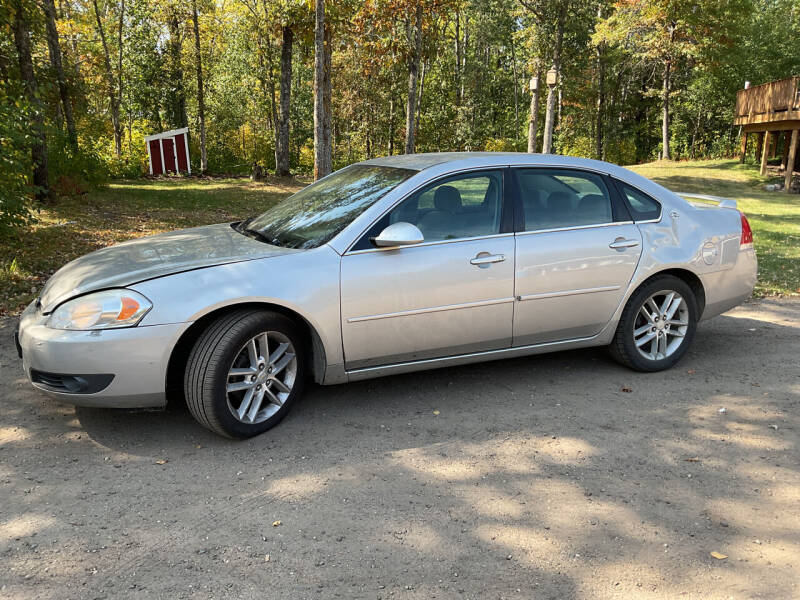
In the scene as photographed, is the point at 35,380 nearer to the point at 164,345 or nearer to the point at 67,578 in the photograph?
the point at 164,345

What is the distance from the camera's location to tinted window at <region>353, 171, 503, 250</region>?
4.42 metres

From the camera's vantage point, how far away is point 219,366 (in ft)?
12.6

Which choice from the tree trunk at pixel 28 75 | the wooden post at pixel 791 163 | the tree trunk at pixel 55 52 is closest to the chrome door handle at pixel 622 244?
the tree trunk at pixel 28 75

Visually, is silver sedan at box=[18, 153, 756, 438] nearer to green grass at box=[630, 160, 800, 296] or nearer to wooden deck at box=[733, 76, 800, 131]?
green grass at box=[630, 160, 800, 296]

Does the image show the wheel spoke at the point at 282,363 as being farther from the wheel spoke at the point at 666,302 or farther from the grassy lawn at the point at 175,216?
the grassy lawn at the point at 175,216

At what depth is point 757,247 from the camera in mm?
11406

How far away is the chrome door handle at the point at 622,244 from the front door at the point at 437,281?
33.0 inches

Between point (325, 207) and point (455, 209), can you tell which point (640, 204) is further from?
point (325, 207)

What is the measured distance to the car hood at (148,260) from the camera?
3.98 metres

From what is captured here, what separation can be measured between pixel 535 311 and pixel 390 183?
133 centimetres

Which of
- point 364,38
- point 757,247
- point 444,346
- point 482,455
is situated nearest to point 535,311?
point 444,346

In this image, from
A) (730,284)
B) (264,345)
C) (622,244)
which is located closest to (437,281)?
(264,345)

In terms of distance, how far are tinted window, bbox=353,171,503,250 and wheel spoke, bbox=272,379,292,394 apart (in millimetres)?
1053

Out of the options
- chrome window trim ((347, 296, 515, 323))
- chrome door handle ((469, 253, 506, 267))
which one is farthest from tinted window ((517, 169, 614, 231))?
chrome window trim ((347, 296, 515, 323))
